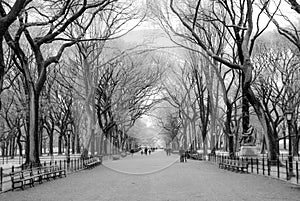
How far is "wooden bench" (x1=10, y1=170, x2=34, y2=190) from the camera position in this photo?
16.0 metres

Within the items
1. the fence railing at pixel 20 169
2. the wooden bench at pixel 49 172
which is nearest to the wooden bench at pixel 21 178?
the fence railing at pixel 20 169

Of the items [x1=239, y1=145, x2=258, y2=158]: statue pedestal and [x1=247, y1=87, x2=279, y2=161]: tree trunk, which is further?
[x1=239, y1=145, x2=258, y2=158]: statue pedestal

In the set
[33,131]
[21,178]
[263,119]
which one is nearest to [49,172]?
[33,131]

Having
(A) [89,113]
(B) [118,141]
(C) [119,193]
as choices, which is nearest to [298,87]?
(A) [89,113]

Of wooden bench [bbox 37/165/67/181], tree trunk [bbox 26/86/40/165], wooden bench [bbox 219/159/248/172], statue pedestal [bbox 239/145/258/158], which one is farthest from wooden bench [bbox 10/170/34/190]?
statue pedestal [bbox 239/145/258/158]

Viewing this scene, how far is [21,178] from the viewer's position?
16.6m

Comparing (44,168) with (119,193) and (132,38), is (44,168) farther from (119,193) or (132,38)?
(132,38)

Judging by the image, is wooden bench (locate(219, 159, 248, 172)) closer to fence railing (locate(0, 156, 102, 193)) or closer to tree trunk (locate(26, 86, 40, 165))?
fence railing (locate(0, 156, 102, 193))

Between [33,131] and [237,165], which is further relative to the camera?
[237,165]

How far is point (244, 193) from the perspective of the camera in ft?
45.7

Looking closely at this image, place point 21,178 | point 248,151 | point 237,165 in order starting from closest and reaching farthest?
point 21,178, point 237,165, point 248,151

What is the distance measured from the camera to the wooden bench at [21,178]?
52.6ft

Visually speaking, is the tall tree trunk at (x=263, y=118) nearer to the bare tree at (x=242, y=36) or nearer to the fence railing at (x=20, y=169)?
the bare tree at (x=242, y=36)

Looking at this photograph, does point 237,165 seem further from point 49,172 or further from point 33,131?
point 33,131
